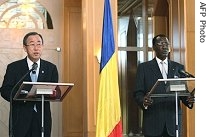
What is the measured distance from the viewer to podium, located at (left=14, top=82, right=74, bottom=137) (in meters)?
3.75

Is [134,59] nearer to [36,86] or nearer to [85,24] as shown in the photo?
[85,24]

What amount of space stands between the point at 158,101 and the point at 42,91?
1218 millimetres

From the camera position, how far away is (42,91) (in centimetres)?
380

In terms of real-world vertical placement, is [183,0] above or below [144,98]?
above

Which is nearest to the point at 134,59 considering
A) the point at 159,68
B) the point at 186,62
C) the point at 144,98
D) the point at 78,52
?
the point at 78,52

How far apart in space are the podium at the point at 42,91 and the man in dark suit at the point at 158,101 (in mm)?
782

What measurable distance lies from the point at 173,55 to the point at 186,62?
0.50 meters

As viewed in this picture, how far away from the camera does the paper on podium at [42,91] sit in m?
3.74

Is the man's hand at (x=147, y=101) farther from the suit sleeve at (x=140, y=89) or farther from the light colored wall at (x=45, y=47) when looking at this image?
the light colored wall at (x=45, y=47)

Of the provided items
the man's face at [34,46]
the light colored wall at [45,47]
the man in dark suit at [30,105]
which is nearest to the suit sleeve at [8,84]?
the man in dark suit at [30,105]

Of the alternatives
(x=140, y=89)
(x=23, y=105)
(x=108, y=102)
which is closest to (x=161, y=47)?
(x=140, y=89)

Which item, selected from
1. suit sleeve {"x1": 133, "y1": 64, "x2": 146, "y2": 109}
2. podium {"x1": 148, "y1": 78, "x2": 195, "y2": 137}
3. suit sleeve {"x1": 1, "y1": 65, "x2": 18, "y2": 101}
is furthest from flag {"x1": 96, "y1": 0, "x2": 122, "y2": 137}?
suit sleeve {"x1": 1, "y1": 65, "x2": 18, "y2": 101}
